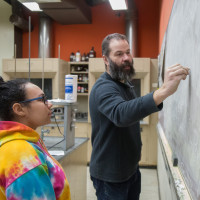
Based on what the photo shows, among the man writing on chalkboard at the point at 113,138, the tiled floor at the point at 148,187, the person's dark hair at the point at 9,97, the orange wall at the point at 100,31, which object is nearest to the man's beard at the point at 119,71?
Answer: the man writing on chalkboard at the point at 113,138

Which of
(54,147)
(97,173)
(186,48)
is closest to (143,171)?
(54,147)

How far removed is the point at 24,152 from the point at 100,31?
4654mm

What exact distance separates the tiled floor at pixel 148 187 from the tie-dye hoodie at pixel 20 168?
248 centimetres

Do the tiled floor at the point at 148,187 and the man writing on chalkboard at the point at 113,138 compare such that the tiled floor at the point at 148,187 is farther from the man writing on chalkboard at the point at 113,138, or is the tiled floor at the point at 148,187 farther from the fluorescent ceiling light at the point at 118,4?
the fluorescent ceiling light at the point at 118,4

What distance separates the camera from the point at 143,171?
418cm

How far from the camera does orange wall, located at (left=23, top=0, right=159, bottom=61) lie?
494 centimetres

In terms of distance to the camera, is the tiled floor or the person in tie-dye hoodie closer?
the person in tie-dye hoodie

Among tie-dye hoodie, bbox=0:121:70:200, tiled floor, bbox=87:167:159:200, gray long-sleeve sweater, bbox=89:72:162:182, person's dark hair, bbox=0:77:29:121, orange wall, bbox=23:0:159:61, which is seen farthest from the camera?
orange wall, bbox=23:0:159:61

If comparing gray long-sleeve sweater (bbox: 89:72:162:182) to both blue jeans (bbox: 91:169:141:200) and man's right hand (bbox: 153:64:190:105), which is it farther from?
man's right hand (bbox: 153:64:190:105)

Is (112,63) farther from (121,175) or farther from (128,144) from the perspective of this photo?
(121,175)

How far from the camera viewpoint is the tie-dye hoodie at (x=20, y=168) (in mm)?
767

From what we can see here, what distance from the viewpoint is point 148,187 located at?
3.47 metres

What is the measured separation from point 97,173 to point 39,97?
62 cm

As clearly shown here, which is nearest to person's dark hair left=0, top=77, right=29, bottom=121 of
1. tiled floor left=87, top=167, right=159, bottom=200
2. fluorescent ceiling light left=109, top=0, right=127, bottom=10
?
tiled floor left=87, top=167, right=159, bottom=200
